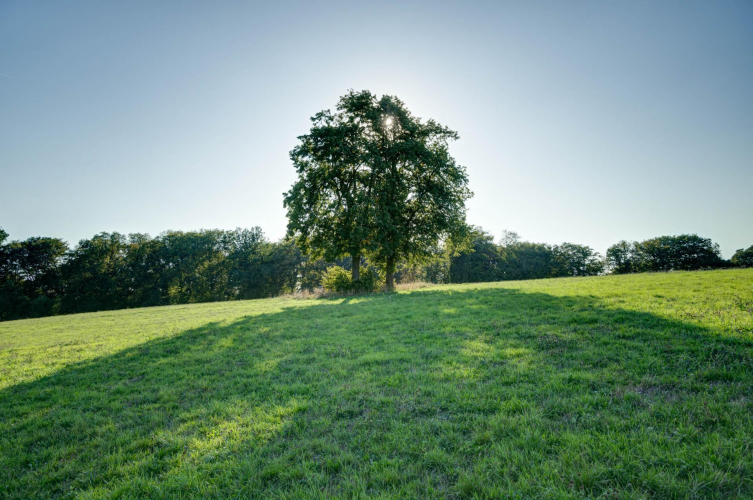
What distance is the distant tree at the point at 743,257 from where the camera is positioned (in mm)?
64000

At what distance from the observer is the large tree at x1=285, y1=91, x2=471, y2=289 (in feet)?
90.2

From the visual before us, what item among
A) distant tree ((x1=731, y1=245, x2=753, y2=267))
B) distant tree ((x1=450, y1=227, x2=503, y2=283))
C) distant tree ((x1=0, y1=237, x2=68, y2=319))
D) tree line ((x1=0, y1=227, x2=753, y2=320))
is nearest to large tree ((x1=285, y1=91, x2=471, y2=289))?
tree line ((x1=0, y1=227, x2=753, y2=320))

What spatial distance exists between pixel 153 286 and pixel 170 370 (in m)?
69.2

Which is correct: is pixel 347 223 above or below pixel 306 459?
above

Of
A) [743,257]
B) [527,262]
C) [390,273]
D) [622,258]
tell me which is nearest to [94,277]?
[390,273]

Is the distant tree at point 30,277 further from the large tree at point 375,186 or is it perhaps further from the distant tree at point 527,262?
the distant tree at point 527,262

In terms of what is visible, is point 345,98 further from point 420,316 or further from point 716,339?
point 716,339

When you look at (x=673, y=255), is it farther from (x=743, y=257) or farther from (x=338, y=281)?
(x=338, y=281)

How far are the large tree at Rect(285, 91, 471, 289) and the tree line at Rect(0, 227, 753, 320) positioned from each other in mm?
20956

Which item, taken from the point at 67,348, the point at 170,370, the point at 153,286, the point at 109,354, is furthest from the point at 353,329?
the point at 153,286

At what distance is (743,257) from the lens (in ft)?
217

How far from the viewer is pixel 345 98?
30.0 m

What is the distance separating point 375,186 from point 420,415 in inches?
976

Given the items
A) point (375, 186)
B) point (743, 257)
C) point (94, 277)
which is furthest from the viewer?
point (743, 257)
